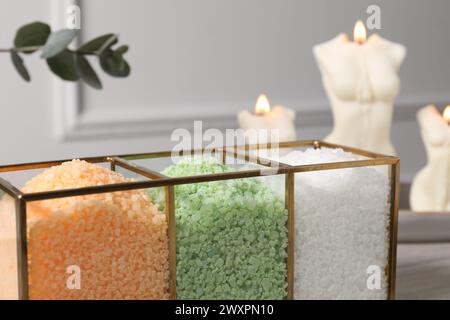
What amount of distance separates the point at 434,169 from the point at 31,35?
684mm

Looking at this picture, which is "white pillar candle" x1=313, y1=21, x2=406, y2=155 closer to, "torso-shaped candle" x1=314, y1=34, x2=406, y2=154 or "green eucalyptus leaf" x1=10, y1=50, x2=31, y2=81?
"torso-shaped candle" x1=314, y1=34, x2=406, y2=154

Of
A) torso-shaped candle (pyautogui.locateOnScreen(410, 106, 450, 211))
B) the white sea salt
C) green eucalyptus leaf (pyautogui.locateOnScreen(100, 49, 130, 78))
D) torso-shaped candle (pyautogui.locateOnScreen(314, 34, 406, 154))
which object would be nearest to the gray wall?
torso-shaped candle (pyautogui.locateOnScreen(314, 34, 406, 154))

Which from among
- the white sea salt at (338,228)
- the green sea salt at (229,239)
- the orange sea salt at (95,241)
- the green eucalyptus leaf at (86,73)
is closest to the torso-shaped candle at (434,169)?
the white sea salt at (338,228)

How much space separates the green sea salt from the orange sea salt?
22 mm

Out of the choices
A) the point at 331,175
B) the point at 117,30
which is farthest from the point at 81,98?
the point at 331,175

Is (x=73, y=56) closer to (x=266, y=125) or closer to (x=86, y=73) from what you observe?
(x=86, y=73)

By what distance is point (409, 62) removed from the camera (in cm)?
212

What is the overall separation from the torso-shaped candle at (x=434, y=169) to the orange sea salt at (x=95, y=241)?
0.52m

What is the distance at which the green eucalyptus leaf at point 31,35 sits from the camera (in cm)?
42

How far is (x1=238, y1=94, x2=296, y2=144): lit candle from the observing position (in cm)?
89

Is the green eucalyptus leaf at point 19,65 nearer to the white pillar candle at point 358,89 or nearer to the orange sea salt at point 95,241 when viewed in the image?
the orange sea salt at point 95,241

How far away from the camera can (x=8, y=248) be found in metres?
0.51
